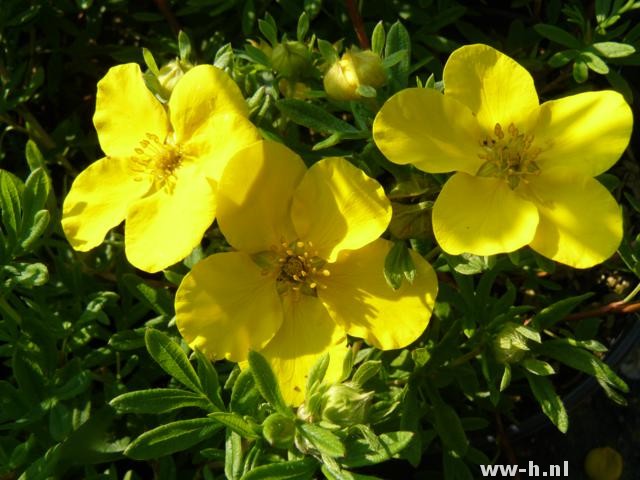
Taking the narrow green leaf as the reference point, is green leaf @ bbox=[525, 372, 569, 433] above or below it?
below

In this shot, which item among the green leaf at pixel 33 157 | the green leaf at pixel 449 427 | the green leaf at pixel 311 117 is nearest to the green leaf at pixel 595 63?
the green leaf at pixel 311 117

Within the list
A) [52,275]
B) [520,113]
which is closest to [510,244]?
[520,113]

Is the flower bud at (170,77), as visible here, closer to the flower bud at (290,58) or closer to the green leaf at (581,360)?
the flower bud at (290,58)

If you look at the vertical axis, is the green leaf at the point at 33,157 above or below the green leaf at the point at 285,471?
above

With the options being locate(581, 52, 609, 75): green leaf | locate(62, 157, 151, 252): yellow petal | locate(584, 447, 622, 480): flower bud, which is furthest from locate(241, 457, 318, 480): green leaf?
locate(584, 447, 622, 480): flower bud

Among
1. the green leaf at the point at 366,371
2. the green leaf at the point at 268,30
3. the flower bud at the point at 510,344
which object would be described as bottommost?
the flower bud at the point at 510,344

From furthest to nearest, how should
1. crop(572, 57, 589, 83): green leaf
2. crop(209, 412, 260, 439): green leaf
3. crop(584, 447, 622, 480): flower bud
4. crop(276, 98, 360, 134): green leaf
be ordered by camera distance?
crop(584, 447, 622, 480): flower bud → crop(572, 57, 589, 83): green leaf → crop(276, 98, 360, 134): green leaf → crop(209, 412, 260, 439): green leaf

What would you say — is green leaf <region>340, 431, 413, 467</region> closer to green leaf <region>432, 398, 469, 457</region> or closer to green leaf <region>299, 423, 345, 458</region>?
green leaf <region>299, 423, 345, 458</region>

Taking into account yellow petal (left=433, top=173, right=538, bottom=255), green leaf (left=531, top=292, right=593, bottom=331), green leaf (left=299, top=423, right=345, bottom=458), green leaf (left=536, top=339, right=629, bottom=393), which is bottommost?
green leaf (left=536, top=339, right=629, bottom=393)
